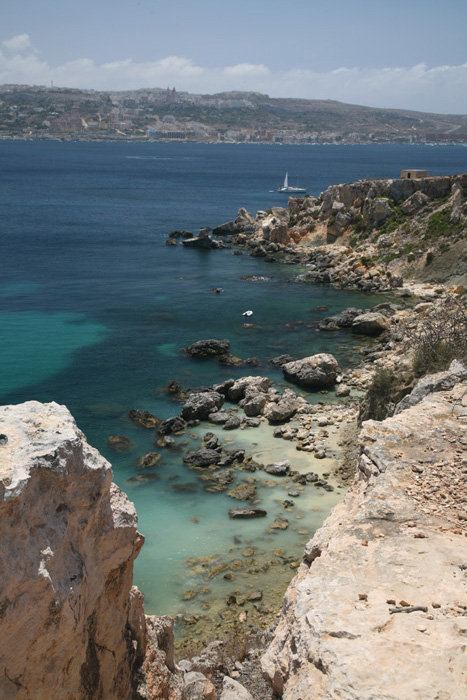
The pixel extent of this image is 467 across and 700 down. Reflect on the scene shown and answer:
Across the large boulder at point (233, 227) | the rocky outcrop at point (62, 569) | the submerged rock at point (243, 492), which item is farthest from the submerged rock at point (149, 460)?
the large boulder at point (233, 227)

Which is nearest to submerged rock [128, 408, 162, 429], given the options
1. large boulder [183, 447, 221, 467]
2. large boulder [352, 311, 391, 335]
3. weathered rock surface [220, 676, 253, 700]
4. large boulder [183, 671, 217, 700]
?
large boulder [183, 447, 221, 467]

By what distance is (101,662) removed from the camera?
33.7 feet

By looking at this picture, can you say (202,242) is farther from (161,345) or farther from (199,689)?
(199,689)

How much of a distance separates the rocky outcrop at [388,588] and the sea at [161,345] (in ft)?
24.5

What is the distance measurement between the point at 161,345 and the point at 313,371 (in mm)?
12420

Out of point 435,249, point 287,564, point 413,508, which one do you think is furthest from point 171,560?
point 435,249

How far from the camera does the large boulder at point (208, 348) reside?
4166cm

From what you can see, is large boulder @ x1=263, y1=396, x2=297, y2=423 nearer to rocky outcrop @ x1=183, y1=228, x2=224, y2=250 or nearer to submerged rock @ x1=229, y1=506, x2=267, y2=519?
submerged rock @ x1=229, y1=506, x2=267, y2=519

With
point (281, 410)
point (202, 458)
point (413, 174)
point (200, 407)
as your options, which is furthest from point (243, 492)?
point (413, 174)

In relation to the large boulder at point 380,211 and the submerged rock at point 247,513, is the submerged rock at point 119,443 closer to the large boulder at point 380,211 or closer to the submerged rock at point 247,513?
the submerged rock at point 247,513

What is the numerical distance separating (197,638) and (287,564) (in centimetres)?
441

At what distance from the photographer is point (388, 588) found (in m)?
11.1

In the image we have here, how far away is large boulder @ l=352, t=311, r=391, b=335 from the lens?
45.3 m

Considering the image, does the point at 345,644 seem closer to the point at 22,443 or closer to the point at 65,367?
the point at 22,443
